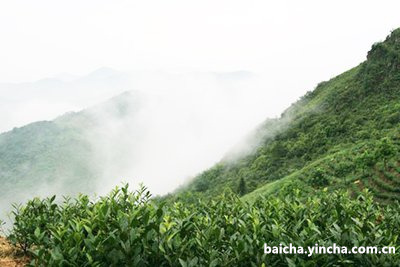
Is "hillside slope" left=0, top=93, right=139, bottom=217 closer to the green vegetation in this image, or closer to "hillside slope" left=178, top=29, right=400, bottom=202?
"hillside slope" left=178, top=29, right=400, bottom=202

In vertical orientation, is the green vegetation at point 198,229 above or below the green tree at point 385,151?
above

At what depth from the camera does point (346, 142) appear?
4681cm

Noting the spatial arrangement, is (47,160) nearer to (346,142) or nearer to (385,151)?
(346,142)

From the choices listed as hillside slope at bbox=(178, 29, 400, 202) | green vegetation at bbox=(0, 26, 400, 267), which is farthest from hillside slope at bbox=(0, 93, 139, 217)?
green vegetation at bbox=(0, 26, 400, 267)

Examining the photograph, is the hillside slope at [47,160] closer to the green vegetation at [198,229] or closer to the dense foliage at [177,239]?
the green vegetation at [198,229]

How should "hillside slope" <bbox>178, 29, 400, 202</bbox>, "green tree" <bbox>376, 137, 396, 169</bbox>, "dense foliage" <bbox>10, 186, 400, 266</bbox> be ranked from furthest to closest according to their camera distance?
"hillside slope" <bbox>178, 29, 400, 202</bbox> → "green tree" <bbox>376, 137, 396, 169</bbox> → "dense foliage" <bbox>10, 186, 400, 266</bbox>

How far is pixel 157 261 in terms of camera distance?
4957mm

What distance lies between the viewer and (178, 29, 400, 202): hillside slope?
29.2m

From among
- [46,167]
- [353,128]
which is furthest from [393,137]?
[46,167]

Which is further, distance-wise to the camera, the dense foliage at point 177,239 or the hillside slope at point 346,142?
the hillside slope at point 346,142

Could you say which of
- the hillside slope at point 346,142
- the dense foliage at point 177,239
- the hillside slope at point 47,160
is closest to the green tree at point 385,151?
the hillside slope at point 346,142

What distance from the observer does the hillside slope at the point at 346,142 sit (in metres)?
29.2

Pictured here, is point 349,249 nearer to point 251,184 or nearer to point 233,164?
point 251,184

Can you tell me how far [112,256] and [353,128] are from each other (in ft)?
165
